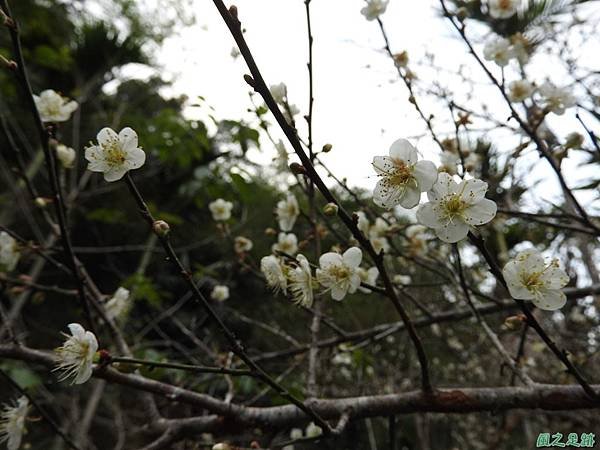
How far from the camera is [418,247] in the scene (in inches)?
80.7

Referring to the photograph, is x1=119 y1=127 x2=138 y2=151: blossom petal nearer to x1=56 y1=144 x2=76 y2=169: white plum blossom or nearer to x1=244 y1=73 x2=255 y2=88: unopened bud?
x1=244 y1=73 x2=255 y2=88: unopened bud

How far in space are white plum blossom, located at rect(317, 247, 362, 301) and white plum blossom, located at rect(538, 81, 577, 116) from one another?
50.9 inches

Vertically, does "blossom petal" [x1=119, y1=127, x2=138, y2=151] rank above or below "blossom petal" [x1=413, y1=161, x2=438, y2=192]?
below

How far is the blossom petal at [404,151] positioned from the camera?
1.02 meters

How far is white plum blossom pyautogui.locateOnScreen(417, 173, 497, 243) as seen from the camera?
3.20ft

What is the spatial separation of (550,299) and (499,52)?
4.62 feet

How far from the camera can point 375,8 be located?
1927 millimetres

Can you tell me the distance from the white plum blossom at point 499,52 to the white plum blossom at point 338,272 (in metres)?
1.40

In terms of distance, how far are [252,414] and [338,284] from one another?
50cm

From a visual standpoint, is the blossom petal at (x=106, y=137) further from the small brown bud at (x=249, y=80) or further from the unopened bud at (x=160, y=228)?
the small brown bud at (x=249, y=80)

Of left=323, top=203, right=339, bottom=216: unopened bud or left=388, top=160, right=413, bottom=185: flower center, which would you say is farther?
left=388, top=160, right=413, bottom=185: flower center

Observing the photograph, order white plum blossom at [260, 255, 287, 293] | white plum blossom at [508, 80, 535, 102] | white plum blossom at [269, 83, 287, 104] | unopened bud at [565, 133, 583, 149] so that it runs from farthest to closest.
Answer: white plum blossom at [508, 80, 535, 102]
unopened bud at [565, 133, 583, 149]
white plum blossom at [269, 83, 287, 104]
white plum blossom at [260, 255, 287, 293]

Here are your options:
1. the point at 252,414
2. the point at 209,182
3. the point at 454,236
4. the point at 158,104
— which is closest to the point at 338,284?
the point at 454,236


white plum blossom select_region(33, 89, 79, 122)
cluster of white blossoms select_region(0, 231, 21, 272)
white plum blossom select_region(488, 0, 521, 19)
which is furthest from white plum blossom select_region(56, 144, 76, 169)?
white plum blossom select_region(488, 0, 521, 19)
